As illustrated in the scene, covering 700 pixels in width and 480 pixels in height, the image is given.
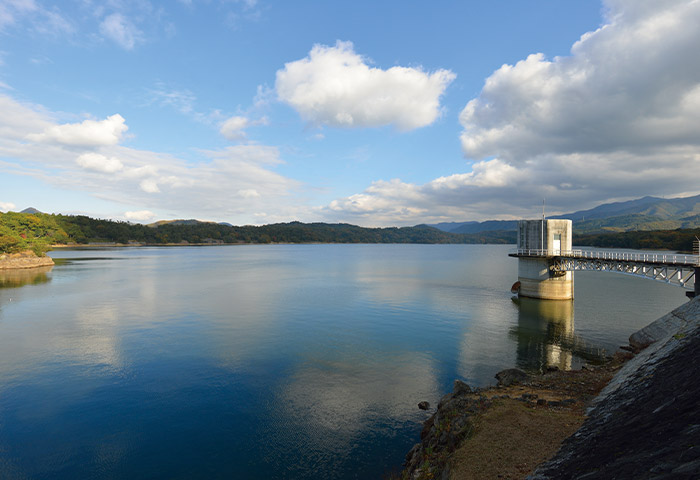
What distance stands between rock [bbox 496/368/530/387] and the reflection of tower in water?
4765 millimetres

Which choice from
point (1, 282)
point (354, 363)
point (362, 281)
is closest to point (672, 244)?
point (362, 281)

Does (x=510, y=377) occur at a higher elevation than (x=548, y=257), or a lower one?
lower

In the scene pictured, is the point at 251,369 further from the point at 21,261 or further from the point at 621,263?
the point at 21,261

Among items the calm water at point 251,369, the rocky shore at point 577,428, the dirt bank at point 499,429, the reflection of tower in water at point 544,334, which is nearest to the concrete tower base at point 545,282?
the reflection of tower in water at point 544,334

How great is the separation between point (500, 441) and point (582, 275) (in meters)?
109

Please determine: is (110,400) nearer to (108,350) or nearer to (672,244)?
(108,350)

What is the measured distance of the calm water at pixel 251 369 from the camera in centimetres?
1820

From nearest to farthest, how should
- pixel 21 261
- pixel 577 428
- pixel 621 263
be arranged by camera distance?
pixel 577 428 < pixel 621 263 < pixel 21 261

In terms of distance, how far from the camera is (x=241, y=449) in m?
18.8

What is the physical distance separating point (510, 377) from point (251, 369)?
69.9 feet

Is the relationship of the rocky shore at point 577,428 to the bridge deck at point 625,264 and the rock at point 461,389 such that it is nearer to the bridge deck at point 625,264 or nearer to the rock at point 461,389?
the rock at point 461,389

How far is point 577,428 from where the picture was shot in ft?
49.9

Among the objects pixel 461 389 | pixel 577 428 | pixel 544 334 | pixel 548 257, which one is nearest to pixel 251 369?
pixel 461 389

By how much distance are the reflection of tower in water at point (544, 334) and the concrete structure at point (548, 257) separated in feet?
6.04
